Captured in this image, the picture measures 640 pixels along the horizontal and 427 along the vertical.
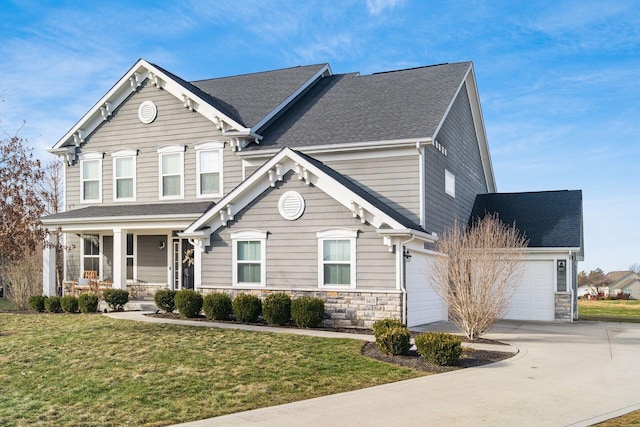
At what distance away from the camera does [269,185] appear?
1814 centimetres

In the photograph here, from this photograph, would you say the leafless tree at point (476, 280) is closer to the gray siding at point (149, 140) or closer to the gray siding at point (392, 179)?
the gray siding at point (392, 179)

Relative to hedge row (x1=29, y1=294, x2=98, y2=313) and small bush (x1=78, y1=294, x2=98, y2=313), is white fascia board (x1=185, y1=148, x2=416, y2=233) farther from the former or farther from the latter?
hedge row (x1=29, y1=294, x2=98, y2=313)

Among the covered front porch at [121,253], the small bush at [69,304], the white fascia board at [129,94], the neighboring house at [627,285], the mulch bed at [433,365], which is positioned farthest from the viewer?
the neighboring house at [627,285]

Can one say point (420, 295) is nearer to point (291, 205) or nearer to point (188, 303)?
point (291, 205)

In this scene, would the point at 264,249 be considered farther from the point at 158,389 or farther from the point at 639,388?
the point at 639,388

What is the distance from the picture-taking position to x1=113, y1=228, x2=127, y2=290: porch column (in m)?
21.6

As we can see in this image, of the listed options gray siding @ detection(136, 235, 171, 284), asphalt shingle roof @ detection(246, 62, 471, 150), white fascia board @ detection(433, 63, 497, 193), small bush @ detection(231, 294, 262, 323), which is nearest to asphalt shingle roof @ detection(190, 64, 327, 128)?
asphalt shingle roof @ detection(246, 62, 471, 150)

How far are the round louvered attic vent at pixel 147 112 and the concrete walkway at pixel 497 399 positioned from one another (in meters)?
15.9

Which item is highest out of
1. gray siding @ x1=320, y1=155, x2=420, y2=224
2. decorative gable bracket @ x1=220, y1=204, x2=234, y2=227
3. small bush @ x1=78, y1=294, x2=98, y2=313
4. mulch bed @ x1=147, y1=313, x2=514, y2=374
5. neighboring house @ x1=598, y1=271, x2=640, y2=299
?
gray siding @ x1=320, y1=155, x2=420, y2=224

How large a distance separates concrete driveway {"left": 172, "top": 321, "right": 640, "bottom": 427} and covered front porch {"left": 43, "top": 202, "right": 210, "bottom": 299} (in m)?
12.6

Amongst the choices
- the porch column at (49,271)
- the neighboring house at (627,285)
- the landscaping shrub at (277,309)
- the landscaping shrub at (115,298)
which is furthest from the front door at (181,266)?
the neighboring house at (627,285)

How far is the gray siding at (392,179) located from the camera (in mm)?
18844

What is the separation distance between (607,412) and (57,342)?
39.0 ft

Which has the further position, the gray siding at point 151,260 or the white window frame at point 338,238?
the gray siding at point 151,260
